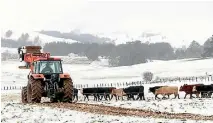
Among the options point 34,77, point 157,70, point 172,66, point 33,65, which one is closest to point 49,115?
point 34,77

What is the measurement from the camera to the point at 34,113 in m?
20.8

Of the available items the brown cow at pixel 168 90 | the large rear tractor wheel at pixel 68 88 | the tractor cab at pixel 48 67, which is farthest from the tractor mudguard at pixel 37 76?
the brown cow at pixel 168 90

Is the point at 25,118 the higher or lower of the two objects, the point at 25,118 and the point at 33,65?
the lower

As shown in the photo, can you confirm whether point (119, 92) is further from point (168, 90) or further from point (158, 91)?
point (168, 90)

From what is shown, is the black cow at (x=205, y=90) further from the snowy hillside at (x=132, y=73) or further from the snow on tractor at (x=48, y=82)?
the snowy hillside at (x=132, y=73)

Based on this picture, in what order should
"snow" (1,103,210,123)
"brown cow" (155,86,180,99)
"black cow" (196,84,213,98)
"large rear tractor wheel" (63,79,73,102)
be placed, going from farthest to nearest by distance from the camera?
"brown cow" (155,86,180,99) < "black cow" (196,84,213,98) < "large rear tractor wheel" (63,79,73,102) < "snow" (1,103,210,123)

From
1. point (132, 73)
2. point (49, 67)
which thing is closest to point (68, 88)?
point (49, 67)

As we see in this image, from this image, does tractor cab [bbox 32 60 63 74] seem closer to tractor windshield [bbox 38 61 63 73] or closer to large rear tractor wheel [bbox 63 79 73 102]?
tractor windshield [bbox 38 61 63 73]

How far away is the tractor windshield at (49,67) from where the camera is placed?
27.4 metres

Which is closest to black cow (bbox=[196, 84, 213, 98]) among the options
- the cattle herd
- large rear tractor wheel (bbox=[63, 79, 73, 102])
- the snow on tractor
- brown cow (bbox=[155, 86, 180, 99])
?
the cattle herd

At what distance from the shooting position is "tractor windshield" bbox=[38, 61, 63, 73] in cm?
2738

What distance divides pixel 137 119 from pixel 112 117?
1.15 metres

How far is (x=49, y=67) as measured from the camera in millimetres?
27516

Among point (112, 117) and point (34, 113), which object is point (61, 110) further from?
point (112, 117)
